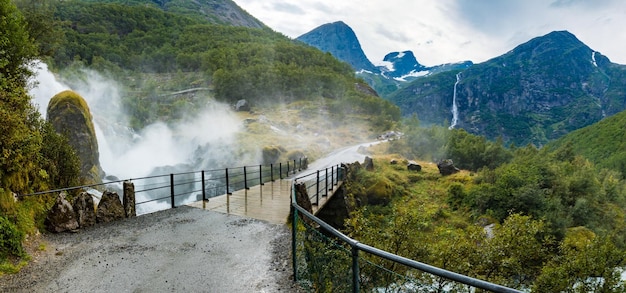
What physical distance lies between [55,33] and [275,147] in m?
24.0

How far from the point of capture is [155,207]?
84.1 feet

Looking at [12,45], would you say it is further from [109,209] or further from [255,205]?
[255,205]

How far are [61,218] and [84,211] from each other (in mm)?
559

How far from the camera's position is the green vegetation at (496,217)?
9016 millimetres

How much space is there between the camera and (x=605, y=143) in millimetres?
73375

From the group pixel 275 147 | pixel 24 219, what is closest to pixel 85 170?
pixel 24 219

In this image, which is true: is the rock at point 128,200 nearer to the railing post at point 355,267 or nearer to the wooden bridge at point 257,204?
the wooden bridge at point 257,204

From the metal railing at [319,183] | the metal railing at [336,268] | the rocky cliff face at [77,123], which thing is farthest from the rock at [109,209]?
the rocky cliff face at [77,123]

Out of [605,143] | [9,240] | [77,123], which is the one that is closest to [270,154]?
[77,123]

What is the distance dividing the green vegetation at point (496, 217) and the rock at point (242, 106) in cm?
3274

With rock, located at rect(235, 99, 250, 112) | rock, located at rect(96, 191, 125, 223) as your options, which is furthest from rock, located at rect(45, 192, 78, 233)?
rock, located at rect(235, 99, 250, 112)

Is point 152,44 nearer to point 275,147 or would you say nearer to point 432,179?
point 275,147

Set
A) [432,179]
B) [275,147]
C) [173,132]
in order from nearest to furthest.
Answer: [432,179] → [275,147] → [173,132]

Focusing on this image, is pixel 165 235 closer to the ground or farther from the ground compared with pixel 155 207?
farther from the ground
